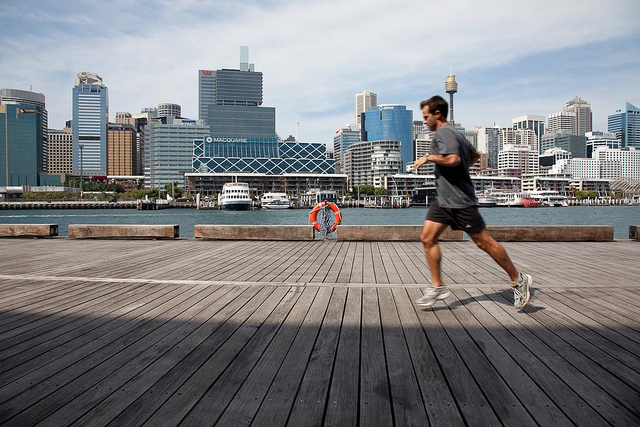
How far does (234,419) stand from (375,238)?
791 cm

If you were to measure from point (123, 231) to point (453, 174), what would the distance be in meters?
8.82

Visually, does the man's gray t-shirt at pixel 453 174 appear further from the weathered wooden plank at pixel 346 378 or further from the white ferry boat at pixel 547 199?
the white ferry boat at pixel 547 199

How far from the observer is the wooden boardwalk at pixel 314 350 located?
6.33 feet

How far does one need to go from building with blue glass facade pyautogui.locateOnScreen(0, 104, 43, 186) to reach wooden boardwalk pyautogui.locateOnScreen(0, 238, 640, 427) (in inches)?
8320

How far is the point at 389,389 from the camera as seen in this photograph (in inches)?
84.1

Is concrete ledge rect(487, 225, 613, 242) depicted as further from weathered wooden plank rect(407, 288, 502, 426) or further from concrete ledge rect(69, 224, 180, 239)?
concrete ledge rect(69, 224, 180, 239)

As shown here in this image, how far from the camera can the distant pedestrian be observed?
352 centimetres

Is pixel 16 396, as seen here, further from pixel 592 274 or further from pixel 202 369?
pixel 592 274

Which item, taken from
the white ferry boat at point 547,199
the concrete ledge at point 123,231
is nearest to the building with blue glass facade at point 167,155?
the white ferry boat at point 547,199

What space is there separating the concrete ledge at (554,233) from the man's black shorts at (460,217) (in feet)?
19.9

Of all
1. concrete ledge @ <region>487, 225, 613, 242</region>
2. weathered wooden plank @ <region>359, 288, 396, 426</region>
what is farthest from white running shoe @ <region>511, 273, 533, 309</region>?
concrete ledge @ <region>487, 225, 613, 242</region>

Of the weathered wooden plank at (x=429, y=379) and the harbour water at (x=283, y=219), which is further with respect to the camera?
the harbour water at (x=283, y=219)

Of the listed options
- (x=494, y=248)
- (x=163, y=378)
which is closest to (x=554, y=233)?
(x=494, y=248)

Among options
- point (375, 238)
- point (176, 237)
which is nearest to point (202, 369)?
point (375, 238)
